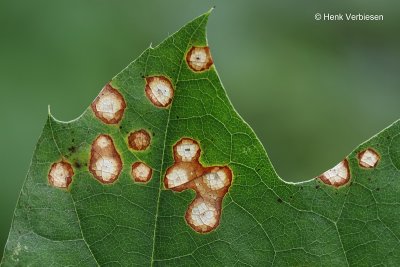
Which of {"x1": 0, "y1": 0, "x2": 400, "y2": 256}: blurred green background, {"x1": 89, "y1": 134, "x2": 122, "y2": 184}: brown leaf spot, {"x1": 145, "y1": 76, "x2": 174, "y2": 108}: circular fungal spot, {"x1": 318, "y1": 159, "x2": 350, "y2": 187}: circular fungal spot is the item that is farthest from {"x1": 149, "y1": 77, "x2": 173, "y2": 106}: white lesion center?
{"x1": 0, "y1": 0, "x2": 400, "y2": 256}: blurred green background

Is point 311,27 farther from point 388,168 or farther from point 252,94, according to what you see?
point 388,168

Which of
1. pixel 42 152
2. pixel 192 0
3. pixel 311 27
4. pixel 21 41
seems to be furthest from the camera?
pixel 311 27

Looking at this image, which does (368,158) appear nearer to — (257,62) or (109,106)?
(109,106)

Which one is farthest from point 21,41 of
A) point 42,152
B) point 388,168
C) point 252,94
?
point 388,168

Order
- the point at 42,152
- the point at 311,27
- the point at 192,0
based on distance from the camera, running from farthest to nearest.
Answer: the point at 311,27
the point at 192,0
the point at 42,152

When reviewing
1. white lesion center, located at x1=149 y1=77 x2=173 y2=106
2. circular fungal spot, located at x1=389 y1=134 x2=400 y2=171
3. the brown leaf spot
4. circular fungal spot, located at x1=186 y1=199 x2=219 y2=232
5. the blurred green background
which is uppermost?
white lesion center, located at x1=149 y1=77 x2=173 y2=106

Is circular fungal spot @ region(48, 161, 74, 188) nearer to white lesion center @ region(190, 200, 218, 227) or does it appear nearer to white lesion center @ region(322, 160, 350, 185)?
white lesion center @ region(190, 200, 218, 227)

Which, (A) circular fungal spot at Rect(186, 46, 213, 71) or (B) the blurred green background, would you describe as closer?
(A) circular fungal spot at Rect(186, 46, 213, 71)

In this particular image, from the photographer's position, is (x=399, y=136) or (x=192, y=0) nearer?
(x=399, y=136)
